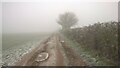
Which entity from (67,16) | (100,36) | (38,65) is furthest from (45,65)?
(67,16)

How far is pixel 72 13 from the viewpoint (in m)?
70.3

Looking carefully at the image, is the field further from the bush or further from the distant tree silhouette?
the distant tree silhouette

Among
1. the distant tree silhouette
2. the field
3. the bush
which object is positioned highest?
the distant tree silhouette

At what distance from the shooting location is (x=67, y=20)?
65.8 meters

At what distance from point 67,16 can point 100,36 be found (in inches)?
2078

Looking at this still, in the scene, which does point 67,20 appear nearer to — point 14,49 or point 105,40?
point 14,49

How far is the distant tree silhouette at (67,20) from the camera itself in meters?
64.3

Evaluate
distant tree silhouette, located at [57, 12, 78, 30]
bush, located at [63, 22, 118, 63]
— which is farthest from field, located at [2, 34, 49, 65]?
distant tree silhouette, located at [57, 12, 78, 30]

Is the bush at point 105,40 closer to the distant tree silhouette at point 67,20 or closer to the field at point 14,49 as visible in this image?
the field at point 14,49

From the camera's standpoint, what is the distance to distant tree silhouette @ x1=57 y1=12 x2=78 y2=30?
64.3 m

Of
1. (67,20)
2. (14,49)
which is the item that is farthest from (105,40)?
(67,20)

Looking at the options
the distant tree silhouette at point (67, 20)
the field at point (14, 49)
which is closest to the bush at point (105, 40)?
the field at point (14, 49)

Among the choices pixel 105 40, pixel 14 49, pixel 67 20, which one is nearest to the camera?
pixel 105 40

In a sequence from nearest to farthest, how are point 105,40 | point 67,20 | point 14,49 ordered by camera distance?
point 105,40, point 14,49, point 67,20
